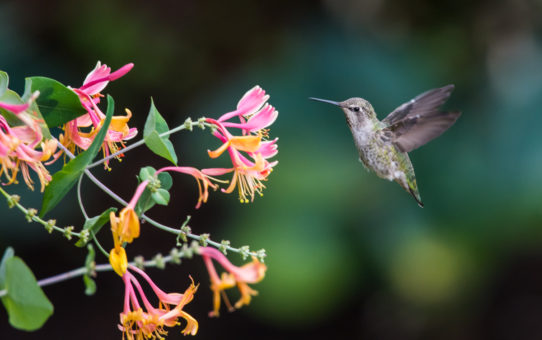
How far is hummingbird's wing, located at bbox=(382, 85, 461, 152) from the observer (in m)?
1.78

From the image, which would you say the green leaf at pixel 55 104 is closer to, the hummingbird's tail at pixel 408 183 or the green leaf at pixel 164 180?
the green leaf at pixel 164 180

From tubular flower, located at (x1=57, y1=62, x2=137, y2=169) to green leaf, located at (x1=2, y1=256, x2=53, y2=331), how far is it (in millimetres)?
373

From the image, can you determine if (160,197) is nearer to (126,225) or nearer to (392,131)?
(126,225)

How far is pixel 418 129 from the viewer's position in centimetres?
186

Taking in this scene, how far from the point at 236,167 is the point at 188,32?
351 centimetres

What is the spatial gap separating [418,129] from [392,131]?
0.13m

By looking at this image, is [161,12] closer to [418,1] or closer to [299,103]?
[299,103]

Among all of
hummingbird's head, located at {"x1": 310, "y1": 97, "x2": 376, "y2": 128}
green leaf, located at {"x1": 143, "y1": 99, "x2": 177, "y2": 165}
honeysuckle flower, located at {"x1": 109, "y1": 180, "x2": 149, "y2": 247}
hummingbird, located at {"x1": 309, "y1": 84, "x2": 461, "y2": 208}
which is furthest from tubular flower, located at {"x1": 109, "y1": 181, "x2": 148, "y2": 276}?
hummingbird's head, located at {"x1": 310, "y1": 97, "x2": 376, "y2": 128}

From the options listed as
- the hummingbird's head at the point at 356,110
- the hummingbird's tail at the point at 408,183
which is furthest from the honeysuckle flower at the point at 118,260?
the hummingbird's tail at the point at 408,183

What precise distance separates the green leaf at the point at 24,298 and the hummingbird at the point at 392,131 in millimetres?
1132

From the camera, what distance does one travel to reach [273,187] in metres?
3.67

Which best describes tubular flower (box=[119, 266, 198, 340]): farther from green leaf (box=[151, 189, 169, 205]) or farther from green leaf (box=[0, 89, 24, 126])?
green leaf (box=[0, 89, 24, 126])

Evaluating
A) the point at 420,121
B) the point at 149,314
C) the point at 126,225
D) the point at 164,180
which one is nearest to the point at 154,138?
the point at 164,180

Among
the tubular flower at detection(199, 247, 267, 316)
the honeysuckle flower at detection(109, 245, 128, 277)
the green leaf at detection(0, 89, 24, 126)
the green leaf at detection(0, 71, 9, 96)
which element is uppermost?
the green leaf at detection(0, 71, 9, 96)
